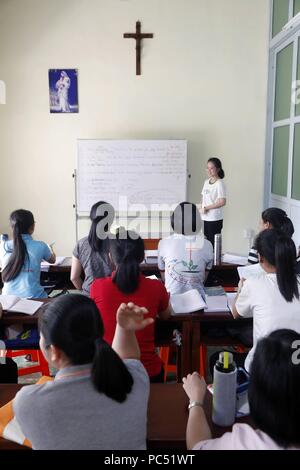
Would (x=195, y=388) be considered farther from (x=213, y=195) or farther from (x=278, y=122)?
(x=278, y=122)

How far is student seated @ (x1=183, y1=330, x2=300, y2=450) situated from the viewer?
0.92 meters

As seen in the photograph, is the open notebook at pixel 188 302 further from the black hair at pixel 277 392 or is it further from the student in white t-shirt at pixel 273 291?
the black hair at pixel 277 392

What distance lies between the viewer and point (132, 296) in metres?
1.99

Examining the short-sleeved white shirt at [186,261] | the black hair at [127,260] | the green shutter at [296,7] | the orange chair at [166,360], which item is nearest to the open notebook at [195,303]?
the short-sleeved white shirt at [186,261]

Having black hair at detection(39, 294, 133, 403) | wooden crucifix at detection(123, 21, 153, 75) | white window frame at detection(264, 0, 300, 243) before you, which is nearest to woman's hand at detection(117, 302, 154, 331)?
black hair at detection(39, 294, 133, 403)

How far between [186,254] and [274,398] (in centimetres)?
181

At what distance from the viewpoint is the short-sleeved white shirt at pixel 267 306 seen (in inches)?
73.5

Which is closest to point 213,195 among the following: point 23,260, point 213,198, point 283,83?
point 213,198

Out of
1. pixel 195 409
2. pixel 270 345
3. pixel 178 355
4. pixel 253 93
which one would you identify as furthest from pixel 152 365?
pixel 253 93

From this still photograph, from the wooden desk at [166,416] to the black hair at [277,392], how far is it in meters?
0.40

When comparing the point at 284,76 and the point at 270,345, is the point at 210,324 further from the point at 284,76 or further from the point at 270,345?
the point at 284,76

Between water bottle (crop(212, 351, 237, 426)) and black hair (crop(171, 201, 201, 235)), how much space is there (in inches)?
57.4

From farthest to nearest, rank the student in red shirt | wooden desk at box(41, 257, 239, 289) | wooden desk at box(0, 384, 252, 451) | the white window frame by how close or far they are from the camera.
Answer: the white window frame, wooden desk at box(41, 257, 239, 289), the student in red shirt, wooden desk at box(0, 384, 252, 451)

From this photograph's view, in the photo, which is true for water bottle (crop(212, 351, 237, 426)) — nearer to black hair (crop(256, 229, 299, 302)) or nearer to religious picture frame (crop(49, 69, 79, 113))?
black hair (crop(256, 229, 299, 302))
